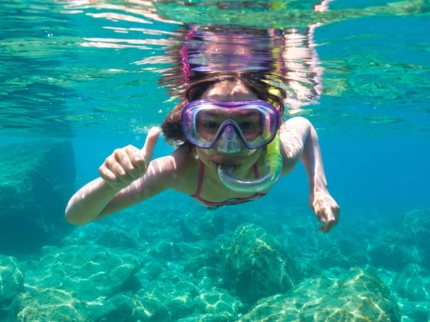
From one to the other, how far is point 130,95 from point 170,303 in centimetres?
951

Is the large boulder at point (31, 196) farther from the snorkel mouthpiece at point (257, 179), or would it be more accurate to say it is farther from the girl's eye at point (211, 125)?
the snorkel mouthpiece at point (257, 179)

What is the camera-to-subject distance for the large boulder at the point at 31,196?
16516mm

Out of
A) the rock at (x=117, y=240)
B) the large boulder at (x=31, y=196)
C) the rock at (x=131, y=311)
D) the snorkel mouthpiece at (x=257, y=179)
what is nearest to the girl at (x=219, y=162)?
the snorkel mouthpiece at (x=257, y=179)

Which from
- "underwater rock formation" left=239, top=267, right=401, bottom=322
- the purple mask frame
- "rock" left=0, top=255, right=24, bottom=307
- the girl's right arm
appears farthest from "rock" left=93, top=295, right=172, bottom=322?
the purple mask frame

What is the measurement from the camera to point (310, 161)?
5.27 m

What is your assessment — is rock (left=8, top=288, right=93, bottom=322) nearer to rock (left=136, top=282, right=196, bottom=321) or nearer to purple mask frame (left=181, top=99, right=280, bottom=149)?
rock (left=136, top=282, right=196, bottom=321)

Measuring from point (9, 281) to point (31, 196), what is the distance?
7.46 metres

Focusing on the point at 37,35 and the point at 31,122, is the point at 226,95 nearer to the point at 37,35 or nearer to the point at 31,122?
the point at 37,35

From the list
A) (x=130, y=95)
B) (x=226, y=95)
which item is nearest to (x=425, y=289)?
(x=226, y=95)

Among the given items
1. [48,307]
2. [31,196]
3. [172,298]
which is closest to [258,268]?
[172,298]

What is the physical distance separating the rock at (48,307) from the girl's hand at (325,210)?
7.75m

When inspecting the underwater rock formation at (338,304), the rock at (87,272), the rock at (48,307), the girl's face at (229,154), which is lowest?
the rock at (87,272)

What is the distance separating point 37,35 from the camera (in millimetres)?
7742

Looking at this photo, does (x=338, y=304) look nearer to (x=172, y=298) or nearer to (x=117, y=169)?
(x=172, y=298)
